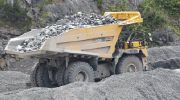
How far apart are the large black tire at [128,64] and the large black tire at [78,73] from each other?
151cm

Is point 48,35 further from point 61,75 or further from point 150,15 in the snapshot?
point 150,15

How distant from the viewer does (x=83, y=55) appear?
8.55 metres

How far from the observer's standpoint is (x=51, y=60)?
8.79 metres

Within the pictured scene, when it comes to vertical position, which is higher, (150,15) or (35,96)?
(150,15)

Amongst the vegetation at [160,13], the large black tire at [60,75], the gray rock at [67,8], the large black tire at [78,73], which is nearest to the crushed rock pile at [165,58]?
the large black tire at [78,73]

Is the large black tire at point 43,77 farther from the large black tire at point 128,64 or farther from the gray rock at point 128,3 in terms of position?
the gray rock at point 128,3

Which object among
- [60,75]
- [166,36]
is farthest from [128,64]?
[166,36]

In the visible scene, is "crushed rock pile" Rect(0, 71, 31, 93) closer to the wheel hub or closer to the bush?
the wheel hub

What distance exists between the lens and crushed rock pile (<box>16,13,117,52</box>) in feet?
26.9

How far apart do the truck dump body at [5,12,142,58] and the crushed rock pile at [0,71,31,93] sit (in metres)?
1.69

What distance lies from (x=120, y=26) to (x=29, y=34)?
3392mm

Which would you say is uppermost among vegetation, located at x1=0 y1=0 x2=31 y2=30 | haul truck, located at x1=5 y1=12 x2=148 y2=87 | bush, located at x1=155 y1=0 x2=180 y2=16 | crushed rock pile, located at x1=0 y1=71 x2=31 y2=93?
bush, located at x1=155 y1=0 x2=180 y2=16

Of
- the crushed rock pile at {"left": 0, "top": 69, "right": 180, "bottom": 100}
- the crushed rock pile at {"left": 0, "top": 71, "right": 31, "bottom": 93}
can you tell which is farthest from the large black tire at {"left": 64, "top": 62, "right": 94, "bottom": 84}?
the crushed rock pile at {"left": 0, "top": 71, "right": 31, "bottom": 93}

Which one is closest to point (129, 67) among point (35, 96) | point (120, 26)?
point (120, 26)
